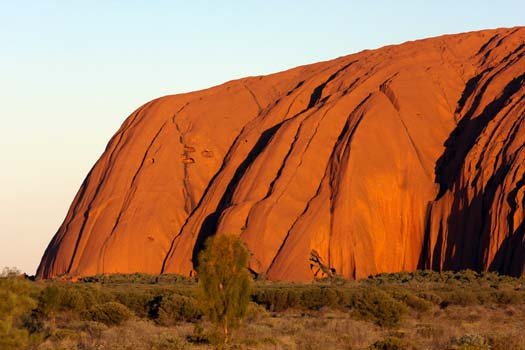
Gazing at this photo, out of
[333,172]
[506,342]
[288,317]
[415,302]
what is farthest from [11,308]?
[333,172]

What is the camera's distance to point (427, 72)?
71.7m

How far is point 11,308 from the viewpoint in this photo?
74.3 feet

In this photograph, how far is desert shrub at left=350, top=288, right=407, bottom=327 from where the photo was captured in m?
35.3

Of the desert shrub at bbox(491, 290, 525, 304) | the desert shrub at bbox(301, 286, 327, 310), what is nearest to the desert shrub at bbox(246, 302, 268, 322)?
the desert shrub at bbox(301, 286, 327, 310)

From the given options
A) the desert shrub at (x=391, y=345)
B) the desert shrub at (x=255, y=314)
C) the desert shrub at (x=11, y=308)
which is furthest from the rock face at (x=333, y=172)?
the desert shrub at (x=11, y=308)

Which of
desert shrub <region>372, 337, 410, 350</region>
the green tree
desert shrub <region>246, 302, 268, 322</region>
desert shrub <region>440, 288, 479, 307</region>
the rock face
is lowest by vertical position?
desert shrub <region>372, 337, 410, 350</region>

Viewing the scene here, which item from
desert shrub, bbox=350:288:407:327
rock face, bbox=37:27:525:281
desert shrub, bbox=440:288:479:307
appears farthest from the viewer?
rock face, bbox=37:27:525:281

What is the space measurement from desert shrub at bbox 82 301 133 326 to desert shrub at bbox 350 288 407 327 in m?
8.84

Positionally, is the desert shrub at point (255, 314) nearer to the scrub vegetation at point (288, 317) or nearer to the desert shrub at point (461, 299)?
the scrub vegetation at point (288, 317)

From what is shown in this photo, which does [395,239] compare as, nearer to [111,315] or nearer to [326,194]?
[326,194]

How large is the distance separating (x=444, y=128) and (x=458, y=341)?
4470cm

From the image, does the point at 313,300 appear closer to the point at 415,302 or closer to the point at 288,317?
the point at 288,317

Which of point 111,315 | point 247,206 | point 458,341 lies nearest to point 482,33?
point 247,206

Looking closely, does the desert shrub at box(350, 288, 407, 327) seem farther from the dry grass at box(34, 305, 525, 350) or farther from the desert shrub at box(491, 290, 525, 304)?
the desert shrub at box(491, 290, 525, 304)
